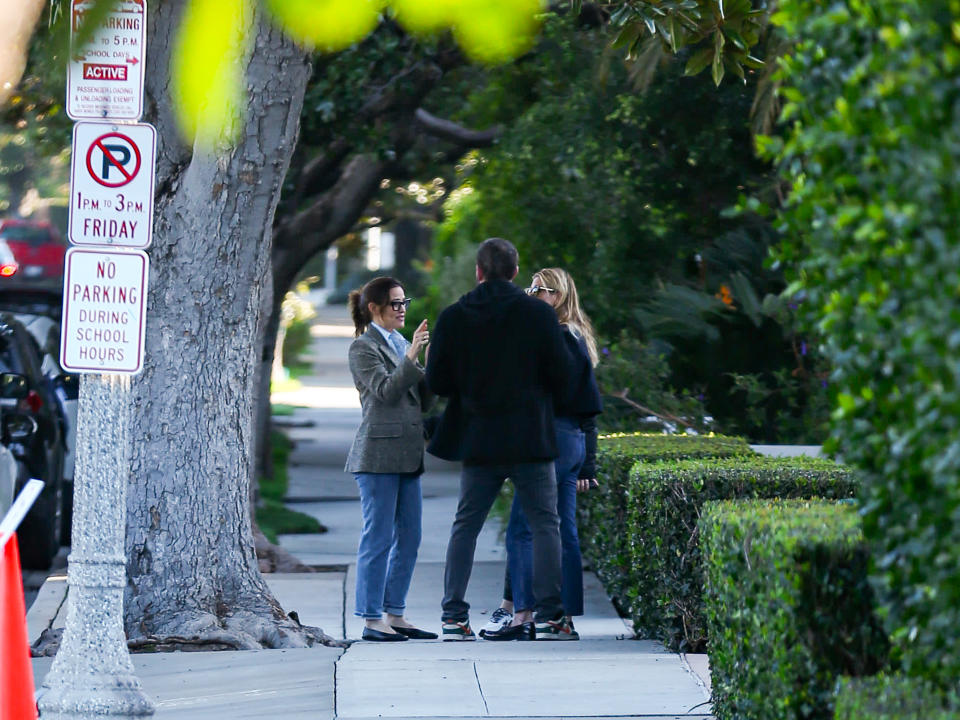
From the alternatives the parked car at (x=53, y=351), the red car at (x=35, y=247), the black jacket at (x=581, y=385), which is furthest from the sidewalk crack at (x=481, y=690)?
the red car at (x=35, y=247)

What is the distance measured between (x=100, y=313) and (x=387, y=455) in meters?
2.35

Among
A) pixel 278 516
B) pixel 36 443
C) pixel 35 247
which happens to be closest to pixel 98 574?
pixel 36 443

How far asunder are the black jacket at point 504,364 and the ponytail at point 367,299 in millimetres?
469

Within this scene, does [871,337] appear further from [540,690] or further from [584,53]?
[584,53]

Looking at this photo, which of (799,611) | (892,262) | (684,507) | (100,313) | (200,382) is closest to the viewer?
(892,262)

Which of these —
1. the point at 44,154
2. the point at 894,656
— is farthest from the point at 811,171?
the point at 44,154

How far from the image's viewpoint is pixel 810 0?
3609 millimetres

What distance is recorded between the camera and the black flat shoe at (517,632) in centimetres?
759

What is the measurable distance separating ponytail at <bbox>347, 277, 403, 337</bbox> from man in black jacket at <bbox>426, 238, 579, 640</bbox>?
0.48 metres

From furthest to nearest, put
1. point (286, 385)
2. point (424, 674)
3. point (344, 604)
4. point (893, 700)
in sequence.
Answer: point (286, 385) → point (344, 604) → point (424, 674) → point (893, 700)

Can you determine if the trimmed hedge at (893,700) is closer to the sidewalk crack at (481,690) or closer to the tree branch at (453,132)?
the sidewalk crack at (481,690)

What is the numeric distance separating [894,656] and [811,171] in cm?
124

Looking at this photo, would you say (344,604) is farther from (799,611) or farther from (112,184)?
(799,611)

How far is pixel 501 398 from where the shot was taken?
23.8 feet
